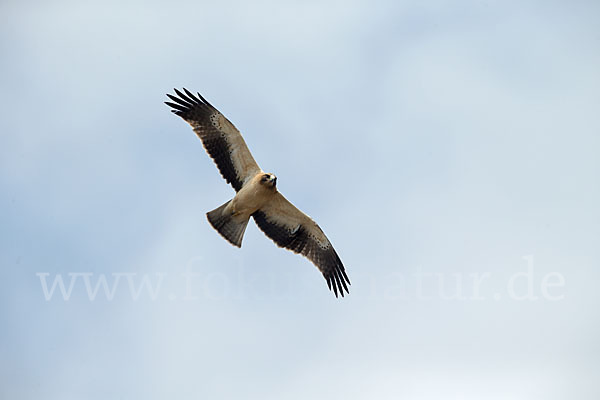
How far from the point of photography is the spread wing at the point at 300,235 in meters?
15.9

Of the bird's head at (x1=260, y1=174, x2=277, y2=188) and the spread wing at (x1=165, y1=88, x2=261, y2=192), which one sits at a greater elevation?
the spread wing at (x1=165, y1=88, x2=261, y2=192)

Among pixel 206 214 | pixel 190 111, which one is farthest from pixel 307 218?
pixel 190 111

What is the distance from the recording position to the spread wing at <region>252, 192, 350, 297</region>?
15938 mm

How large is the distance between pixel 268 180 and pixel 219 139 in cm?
139

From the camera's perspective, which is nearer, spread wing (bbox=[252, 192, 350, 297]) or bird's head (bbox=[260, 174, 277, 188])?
bird's head (bbox=[260, 174, 277, 188])

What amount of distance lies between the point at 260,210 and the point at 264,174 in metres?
1.12

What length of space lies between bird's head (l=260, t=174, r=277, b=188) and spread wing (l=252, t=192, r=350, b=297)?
475 mm

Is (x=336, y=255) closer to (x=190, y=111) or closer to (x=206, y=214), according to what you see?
(x=206, y=214)

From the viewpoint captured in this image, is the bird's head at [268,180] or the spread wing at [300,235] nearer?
the bird's head at [268,180]

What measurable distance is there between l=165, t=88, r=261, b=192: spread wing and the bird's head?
62 centimetres

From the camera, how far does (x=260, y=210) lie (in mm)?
15953

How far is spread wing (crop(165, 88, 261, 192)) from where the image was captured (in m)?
15.4

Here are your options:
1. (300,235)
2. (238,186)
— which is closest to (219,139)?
(238,186)

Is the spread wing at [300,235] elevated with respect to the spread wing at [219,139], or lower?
lower
